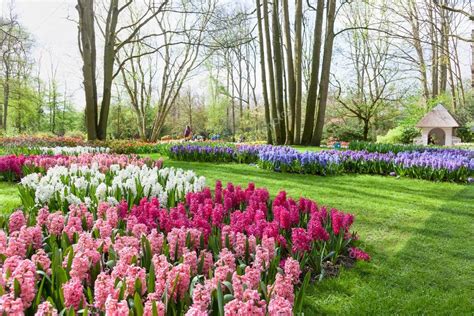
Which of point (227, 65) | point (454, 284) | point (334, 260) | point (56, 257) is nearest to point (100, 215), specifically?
point (56, 257)

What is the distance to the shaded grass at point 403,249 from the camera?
272 centimetres

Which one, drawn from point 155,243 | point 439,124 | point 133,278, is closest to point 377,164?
point 155,243

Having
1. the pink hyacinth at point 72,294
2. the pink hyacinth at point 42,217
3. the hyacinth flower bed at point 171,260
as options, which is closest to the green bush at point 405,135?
the hyacinth flower bed at point 171,260

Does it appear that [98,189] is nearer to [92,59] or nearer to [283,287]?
[283,287]

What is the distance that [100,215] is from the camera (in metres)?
3.60

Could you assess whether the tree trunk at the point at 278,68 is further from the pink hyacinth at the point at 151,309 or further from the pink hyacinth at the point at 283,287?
the pink hyacinth at the point at 151,309

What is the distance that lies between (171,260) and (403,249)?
2189mm

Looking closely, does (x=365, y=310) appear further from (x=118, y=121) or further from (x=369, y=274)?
(x=118, y=121)

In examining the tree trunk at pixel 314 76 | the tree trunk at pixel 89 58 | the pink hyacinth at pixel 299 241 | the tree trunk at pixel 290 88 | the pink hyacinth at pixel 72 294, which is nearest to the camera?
the pink hyacinth at pixel 72 294

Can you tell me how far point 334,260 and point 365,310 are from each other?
2.34ft

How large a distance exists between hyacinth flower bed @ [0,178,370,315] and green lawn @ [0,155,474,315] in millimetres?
246

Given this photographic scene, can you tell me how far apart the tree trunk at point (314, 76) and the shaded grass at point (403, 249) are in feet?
24.3

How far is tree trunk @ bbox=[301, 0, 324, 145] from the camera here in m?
13.9

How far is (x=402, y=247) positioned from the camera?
383 centimetres
